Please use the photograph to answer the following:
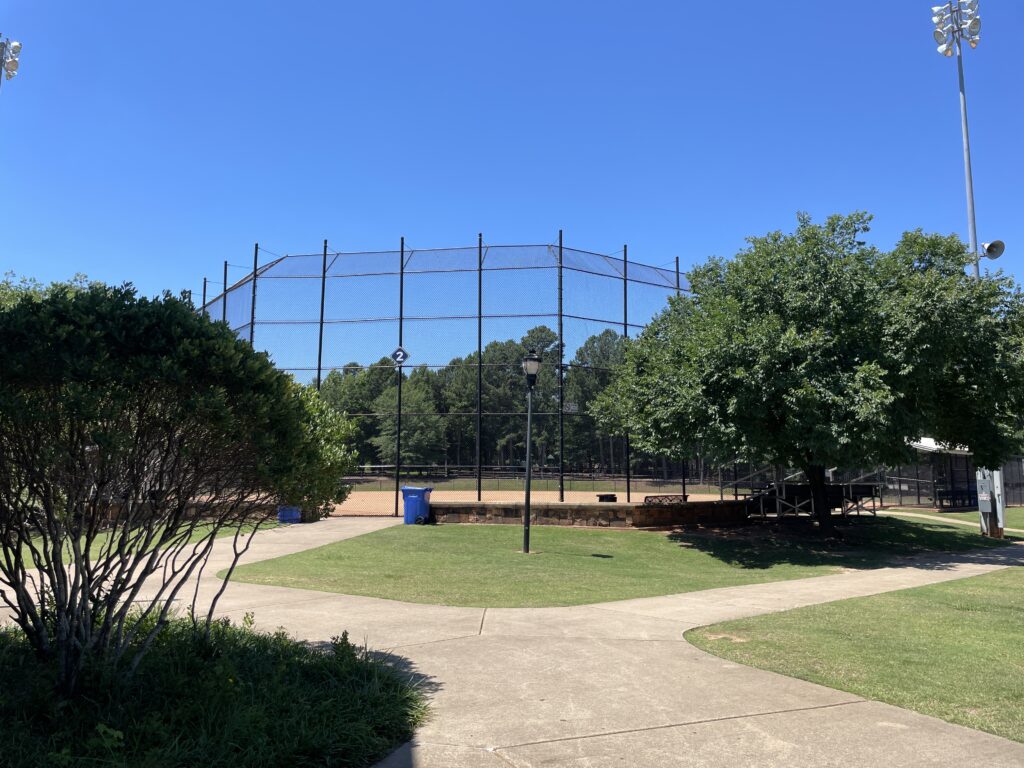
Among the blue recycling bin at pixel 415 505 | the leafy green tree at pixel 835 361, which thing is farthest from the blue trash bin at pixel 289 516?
the leafy green tree at pixel 835 361

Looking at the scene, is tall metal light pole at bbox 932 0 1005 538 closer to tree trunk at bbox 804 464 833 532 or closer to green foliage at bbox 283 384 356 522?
tree trunk at bbox 804 464 833 532

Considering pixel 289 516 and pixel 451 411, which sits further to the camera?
pixel 451 411

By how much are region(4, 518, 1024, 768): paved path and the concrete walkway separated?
0.01 meters

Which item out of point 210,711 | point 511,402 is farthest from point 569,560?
point 511,402

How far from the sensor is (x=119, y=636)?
497 cm

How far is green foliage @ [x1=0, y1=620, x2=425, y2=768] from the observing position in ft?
12.3

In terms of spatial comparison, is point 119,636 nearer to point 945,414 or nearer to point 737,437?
point 737,437

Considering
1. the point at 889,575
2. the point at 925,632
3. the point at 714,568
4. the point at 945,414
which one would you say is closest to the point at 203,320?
the point at 925,632

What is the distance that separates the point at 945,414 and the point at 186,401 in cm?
1798

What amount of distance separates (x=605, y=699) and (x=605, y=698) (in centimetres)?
2

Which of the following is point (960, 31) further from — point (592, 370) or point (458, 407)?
point (458, 407)

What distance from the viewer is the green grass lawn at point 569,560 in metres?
10.3

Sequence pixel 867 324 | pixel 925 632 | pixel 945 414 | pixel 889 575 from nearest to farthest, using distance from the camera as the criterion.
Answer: pixel 925 632 < pixel 889 575 < pixel 867 324 < pixel 945 414

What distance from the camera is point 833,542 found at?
56.2 ft
